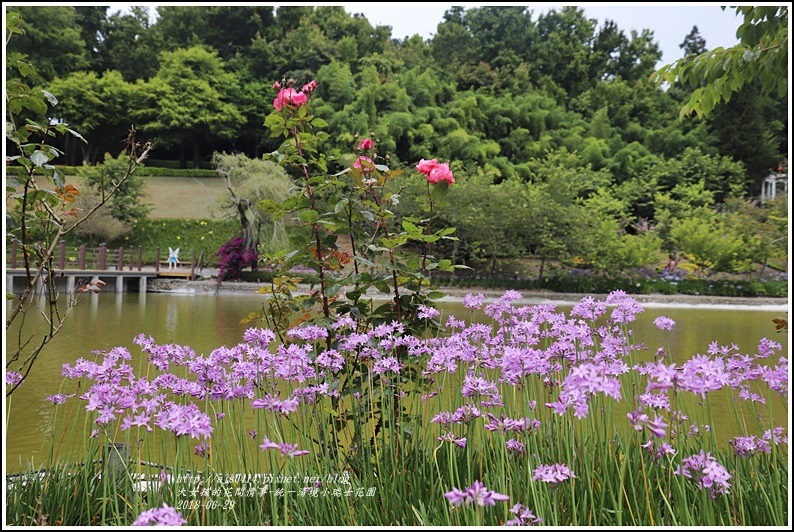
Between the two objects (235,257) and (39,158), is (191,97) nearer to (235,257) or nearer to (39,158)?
(235,257)

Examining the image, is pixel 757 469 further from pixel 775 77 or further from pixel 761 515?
pixel 775 77

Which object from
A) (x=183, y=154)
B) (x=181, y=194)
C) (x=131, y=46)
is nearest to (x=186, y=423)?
(x=181, y=194)

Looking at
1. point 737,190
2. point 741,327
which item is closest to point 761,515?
point 741,327

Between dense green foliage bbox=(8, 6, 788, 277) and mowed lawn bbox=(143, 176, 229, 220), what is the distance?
824mm

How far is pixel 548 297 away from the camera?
562 inches

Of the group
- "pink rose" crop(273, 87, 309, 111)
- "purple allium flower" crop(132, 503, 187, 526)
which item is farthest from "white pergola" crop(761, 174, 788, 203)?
"purple allium flower" crop(132, 503, 187, 526)

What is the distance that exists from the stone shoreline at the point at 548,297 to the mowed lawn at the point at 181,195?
8037mm

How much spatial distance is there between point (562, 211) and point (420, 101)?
12.8 meters

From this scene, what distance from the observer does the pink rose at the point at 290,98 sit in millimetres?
1894

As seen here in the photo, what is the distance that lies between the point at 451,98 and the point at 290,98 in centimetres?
2823

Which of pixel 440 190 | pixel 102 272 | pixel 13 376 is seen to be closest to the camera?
pixel 13 376

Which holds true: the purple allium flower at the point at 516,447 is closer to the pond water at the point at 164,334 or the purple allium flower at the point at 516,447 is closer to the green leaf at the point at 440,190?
the pond water at the point at 164,334

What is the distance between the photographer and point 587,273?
54.8 ft

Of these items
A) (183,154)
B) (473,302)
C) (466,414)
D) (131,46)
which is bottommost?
(466,414)
